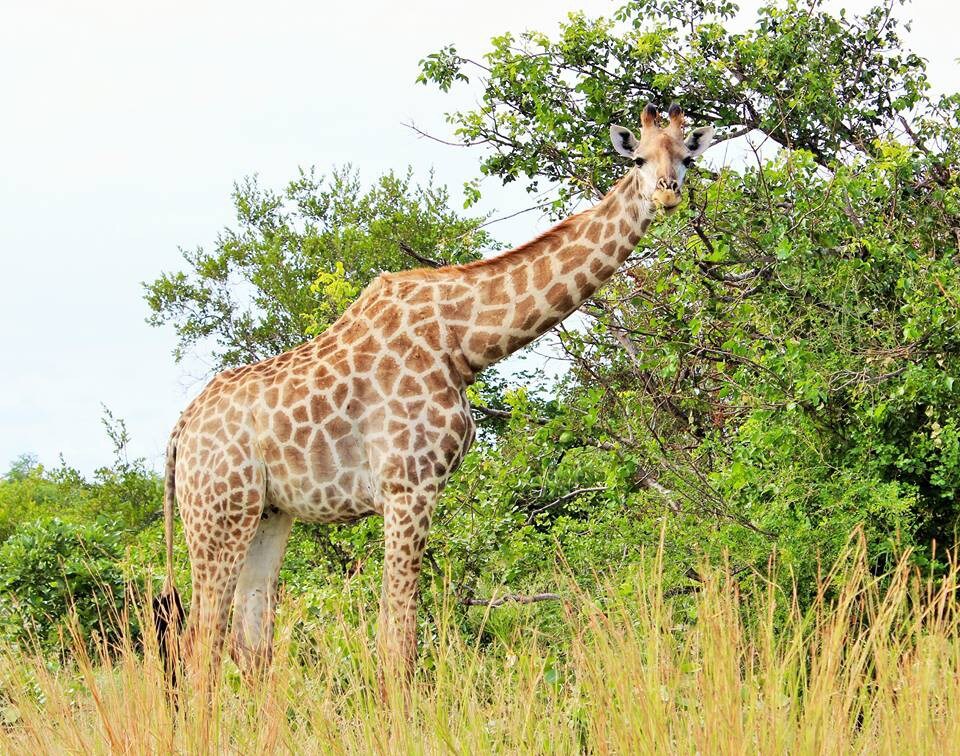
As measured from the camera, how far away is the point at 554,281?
6.47 meters

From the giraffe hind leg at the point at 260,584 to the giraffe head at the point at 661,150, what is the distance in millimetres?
2600

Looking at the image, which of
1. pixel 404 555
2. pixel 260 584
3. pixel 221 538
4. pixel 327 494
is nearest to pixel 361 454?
pixel 327 494

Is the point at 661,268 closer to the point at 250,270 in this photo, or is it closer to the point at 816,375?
the point at 816,375

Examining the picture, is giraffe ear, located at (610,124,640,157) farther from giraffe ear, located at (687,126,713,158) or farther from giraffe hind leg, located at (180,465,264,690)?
giraffe hind leg, located at (180,465,264,690)

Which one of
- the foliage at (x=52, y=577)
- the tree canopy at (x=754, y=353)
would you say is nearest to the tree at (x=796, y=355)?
the tree canopy at (x=754, y=353)

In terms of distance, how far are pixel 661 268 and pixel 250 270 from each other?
32.9 feet

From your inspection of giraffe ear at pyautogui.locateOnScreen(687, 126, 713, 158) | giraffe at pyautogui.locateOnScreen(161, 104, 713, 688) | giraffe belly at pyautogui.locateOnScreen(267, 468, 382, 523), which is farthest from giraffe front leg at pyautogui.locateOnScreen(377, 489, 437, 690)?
giraffe ear at pyautogui.locateOnScreen(687, 126, 713, 158)

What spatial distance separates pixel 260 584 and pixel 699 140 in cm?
330

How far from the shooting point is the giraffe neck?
21.2ft

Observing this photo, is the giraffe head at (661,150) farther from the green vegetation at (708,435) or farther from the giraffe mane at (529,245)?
the green vegetation at (708,435)

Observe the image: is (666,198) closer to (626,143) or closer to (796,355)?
(626,143)

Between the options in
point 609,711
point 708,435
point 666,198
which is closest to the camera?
point 609,711

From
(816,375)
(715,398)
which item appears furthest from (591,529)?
(715,398)

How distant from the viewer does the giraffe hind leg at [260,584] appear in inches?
267
